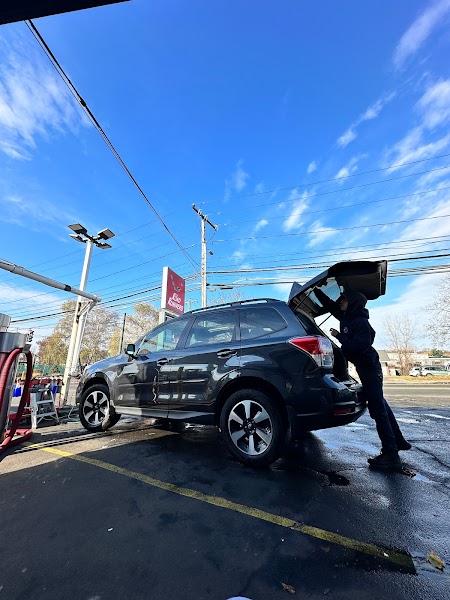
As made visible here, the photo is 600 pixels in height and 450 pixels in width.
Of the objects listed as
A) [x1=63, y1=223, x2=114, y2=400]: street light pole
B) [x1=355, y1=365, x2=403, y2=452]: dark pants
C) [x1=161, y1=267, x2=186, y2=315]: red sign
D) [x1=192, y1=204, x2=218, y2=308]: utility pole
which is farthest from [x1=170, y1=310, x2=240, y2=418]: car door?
[x1=192, y1=204, x2=218, y2=308]: utility pole

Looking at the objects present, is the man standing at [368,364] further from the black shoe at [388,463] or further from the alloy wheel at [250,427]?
the alloy wheel at [250,427]

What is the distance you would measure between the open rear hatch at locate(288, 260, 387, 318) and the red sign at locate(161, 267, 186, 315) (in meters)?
7.60

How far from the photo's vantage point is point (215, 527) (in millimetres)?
2113

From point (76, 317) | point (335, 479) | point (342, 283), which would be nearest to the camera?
point (335, 479)

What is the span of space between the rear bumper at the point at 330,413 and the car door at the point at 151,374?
6.12 feet

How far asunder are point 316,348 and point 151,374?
97.7 inches

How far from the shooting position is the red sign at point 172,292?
36.7ft

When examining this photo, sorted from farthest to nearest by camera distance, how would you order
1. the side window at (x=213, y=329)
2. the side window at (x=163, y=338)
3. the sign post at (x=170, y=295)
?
the sign post at (x=170, y=295) < the side window at (x=163, y=338) < the side window at (x=213, y=329)

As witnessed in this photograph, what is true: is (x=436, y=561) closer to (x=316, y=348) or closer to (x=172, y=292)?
(x=316, y=348)

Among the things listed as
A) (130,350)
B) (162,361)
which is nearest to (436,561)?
(162,361)

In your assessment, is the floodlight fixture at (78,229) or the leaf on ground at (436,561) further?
the floodlight fixture at (78,229)

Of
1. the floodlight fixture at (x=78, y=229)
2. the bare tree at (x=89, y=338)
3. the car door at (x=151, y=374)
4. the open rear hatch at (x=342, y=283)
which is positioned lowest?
the car door at (x=151, y=374)

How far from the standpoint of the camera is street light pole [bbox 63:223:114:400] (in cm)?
793

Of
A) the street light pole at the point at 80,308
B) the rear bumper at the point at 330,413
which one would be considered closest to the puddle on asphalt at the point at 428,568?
the rear bumper at the point at 330,413
